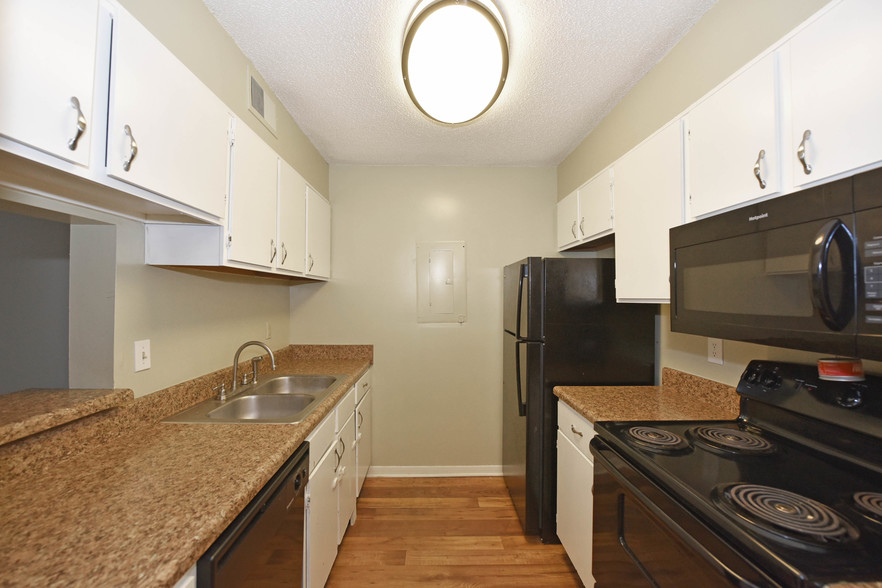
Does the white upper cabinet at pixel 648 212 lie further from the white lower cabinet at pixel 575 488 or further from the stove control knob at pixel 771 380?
the white lower cabinet at pixel 575 488

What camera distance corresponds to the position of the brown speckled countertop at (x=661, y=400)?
1423mm

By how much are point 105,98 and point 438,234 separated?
Result: 7.17 ft

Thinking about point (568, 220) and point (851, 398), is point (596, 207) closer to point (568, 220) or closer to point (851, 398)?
point (568, 220)

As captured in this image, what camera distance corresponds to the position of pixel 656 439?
1.14 metres

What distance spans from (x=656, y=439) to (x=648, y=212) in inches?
37.6

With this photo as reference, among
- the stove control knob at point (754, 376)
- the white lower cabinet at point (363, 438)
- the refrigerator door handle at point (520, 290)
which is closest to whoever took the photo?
the stove control knob at point (754, 376)

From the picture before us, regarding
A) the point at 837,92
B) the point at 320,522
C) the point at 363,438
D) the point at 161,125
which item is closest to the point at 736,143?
the point at 837,92

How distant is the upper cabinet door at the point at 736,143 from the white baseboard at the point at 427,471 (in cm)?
240

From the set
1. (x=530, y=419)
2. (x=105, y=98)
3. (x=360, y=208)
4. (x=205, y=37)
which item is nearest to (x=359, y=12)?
(x=205, y=37)

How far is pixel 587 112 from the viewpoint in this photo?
206 cm

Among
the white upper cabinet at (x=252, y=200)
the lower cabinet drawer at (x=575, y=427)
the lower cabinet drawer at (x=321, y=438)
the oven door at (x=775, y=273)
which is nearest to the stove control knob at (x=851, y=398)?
the oven door at (x=775, y=273)

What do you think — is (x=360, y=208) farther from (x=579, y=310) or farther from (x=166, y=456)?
(x=166, y=456)

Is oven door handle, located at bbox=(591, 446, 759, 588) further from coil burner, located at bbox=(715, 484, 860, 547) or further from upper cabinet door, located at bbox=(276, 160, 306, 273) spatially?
upper cabinet door, located at bbox=(276, 160, 306, 273)

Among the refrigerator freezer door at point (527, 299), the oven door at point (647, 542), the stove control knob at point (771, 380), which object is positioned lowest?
the oven door at point (647, 542)
